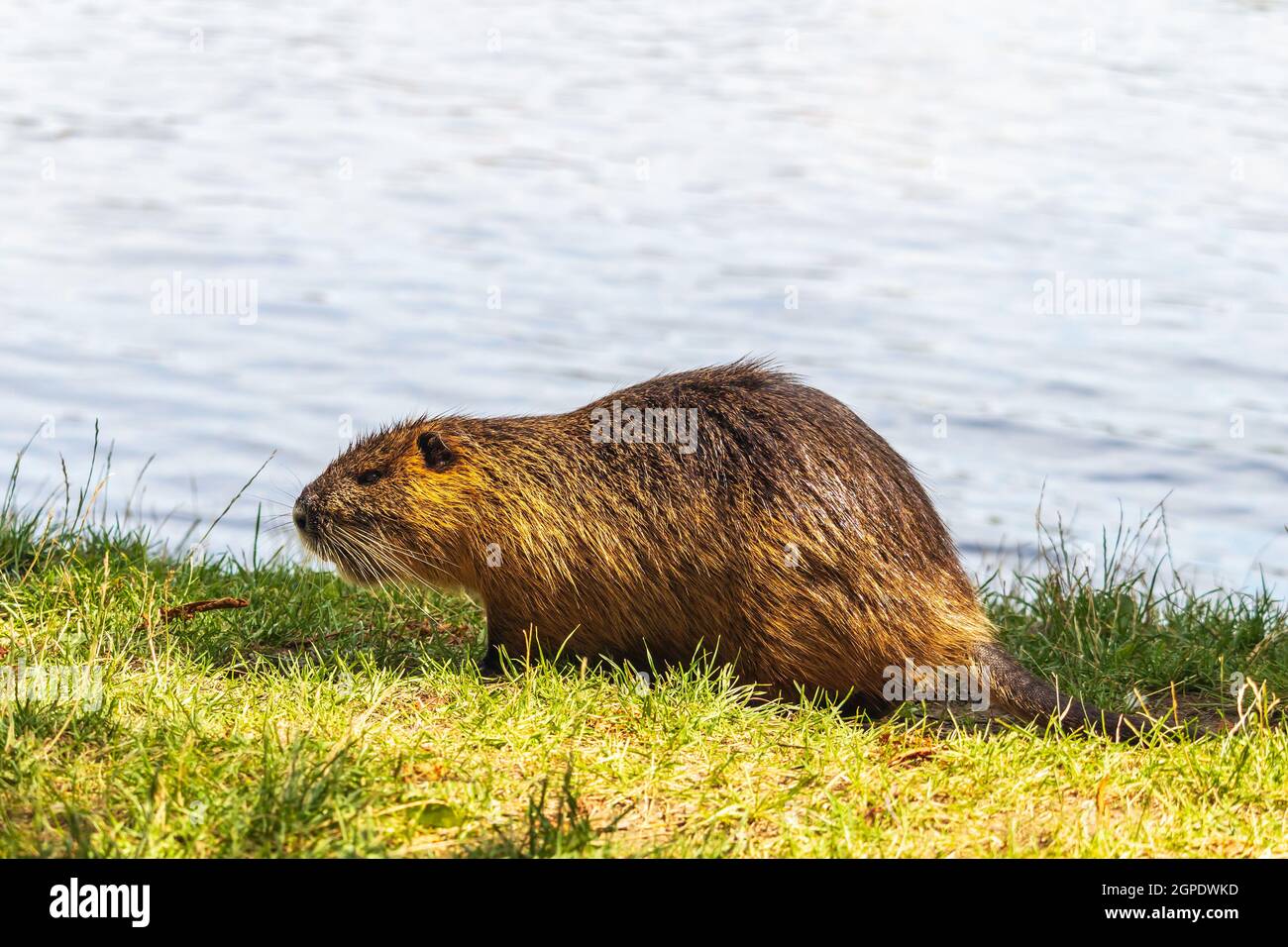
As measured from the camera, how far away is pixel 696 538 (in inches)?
176

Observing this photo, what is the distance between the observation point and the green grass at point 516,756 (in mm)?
3197

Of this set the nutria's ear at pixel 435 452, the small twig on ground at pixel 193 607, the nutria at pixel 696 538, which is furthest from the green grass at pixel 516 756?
the nutria's ear at pixel 435 452

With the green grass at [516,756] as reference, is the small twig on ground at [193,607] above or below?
above

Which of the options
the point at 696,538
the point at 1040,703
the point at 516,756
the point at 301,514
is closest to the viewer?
the point at 516,756

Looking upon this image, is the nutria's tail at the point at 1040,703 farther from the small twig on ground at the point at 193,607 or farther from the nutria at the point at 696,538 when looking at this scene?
the small twig on ground at the point at 193,607

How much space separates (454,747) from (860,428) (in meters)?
1.62

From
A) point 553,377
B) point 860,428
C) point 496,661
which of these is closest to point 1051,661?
point 860,428

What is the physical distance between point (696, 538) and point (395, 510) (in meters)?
0.95

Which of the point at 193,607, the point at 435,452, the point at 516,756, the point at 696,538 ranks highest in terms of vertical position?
the point at 435,452

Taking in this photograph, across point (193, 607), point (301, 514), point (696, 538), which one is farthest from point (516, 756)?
point (301, 514)

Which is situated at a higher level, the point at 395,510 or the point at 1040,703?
the point at 395,510

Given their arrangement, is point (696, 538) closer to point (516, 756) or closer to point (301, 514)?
point (516, 756)

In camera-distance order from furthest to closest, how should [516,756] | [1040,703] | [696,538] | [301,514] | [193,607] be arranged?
[301,514] → [193,607] → [696,538] → [1040,703] → [516,756]

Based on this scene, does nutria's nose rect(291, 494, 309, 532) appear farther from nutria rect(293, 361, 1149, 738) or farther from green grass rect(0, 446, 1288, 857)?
green grass rect(0, 446, 1288, 857)
